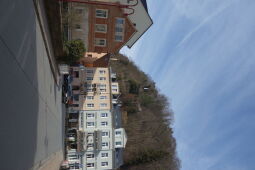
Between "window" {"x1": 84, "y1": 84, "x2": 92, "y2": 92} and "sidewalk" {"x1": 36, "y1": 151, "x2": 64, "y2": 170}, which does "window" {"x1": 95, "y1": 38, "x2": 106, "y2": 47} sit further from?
"sidewalk" {"x1": 36, "y1": 151, "x2": 64, "y2": 170}

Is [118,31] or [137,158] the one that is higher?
[118,31]

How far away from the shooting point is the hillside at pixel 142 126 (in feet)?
185

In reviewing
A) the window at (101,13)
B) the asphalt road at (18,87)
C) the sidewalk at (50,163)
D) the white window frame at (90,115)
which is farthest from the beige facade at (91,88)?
the asphalt road at (18,87)

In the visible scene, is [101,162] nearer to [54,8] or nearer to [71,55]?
[71,55]

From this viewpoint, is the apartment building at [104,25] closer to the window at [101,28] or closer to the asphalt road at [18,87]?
the window at [101,28]

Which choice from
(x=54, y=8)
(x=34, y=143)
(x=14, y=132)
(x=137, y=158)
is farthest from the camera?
(x=137, y=158)

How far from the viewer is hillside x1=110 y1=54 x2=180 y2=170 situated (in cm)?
5625

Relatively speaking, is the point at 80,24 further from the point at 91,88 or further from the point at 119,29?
the point at 91,88

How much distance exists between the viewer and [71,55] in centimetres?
2391

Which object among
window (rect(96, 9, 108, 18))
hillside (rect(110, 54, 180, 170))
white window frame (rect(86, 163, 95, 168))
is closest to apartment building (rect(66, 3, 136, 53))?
window (rect(96, 9, 108, 18))

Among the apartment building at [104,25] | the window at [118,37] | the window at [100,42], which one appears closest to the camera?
the apartment building at [104,25]

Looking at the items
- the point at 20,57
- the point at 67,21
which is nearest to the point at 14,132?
the point at 20,57

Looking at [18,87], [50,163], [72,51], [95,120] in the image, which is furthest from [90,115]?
[18,87]

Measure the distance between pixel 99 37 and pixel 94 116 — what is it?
16.3 meters
